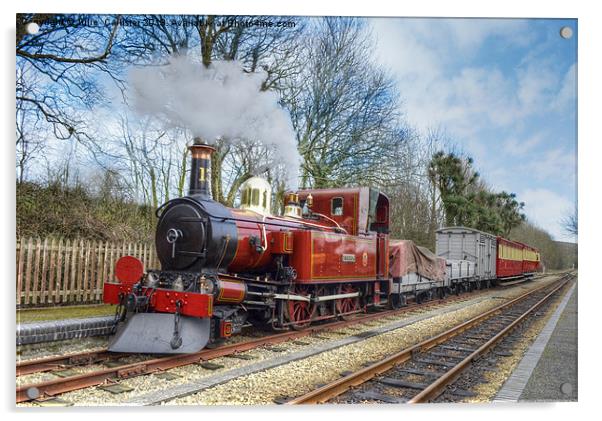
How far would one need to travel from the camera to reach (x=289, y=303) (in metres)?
7.35

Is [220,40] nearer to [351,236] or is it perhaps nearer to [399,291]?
[351,236]

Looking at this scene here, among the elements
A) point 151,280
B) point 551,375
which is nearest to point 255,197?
point 151,280

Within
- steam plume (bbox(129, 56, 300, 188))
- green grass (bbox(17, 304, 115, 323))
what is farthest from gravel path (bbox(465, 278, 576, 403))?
green grass (bbox(17, 304, 115, 323))

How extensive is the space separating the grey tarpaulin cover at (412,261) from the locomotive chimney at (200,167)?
5546mm

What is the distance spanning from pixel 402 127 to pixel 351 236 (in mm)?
2039

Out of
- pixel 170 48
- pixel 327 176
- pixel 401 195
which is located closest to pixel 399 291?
pixel 401 195

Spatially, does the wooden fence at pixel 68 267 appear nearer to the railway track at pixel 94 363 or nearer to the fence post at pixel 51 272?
the fence post at pixel 51 272

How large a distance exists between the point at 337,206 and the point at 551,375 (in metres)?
4.60

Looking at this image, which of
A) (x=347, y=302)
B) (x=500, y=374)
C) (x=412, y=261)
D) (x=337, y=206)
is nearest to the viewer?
(x=500, y=374)

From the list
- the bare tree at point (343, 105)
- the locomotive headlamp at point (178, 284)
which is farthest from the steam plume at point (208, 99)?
the locomotive headlamp at point (178, 284)

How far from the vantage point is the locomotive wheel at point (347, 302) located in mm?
8648

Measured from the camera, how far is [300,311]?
7.72m

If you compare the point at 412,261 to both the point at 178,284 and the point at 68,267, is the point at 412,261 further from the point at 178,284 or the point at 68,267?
the point at 68,267

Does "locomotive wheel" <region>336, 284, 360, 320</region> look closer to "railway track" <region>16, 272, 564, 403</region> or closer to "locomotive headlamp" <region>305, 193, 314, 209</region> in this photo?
"locomotive headlamp" <region>305, 193, 314, 209</region>
